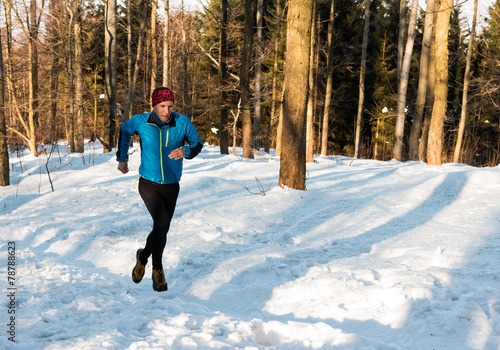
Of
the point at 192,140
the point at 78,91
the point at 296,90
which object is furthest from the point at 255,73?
the point at 192,140

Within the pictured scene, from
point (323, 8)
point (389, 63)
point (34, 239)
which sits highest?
point (323, 8)

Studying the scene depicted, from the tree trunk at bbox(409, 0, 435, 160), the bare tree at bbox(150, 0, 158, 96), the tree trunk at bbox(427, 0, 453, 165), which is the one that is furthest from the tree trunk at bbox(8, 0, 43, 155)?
the tree trunk at bbox(409, 0, 435, 160)

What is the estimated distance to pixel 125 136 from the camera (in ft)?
14.1

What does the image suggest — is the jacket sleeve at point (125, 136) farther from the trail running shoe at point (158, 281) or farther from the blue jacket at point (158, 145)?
the trail running shoe at point (158, 281)

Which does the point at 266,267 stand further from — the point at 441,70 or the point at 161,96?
the point at 441,70

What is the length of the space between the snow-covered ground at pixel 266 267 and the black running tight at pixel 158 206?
50 centimetres

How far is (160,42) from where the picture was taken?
105 ft

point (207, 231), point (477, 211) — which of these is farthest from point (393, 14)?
point (207, 231)

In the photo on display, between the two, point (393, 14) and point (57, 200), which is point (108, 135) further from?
point (393, 14)

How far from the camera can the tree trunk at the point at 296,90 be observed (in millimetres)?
8461

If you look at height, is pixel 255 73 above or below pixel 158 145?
above

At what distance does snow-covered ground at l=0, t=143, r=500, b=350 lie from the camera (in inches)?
117

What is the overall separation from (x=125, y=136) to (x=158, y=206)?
0.90m

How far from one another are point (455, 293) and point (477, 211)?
13.3ft
